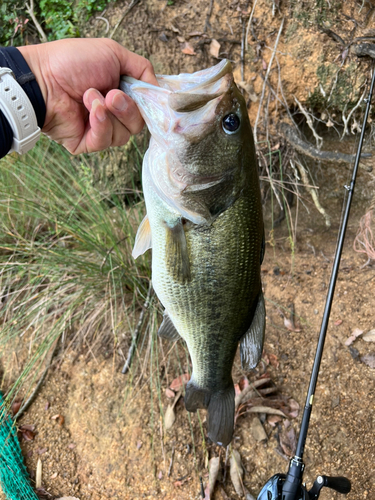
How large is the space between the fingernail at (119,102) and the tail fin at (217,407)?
1218mm

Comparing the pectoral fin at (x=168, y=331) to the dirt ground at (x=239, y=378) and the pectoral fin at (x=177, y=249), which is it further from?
the dirt ground at (x=239, y=378)

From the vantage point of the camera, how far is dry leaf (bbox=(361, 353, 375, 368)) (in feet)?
9.25

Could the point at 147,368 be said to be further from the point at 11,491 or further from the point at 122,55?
the point at 122,55

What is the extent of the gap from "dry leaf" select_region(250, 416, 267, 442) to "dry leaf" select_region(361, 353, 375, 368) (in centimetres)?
95

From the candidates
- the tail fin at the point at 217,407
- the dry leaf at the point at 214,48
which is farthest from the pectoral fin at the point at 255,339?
the dry leaf at the point at 214,48

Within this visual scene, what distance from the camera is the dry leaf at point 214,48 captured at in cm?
323

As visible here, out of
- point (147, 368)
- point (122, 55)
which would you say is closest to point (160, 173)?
point (122, 55)

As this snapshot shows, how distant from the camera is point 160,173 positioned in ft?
4.46

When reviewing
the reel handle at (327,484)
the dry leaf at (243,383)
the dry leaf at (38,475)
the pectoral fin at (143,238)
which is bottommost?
the dry leaf at (38,475)

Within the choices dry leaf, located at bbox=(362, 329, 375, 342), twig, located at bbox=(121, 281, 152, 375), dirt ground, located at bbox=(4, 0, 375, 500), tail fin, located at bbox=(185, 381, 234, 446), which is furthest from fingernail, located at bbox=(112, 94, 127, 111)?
dry leaf, located at bbox=(362, 329, 375, 342)

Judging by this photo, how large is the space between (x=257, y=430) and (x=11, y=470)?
168 cm

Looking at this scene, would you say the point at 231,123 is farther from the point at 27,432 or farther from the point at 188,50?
the point at 27,432

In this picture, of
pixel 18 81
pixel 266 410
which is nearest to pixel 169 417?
pixel 266 410

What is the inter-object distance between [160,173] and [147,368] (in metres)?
1.96
